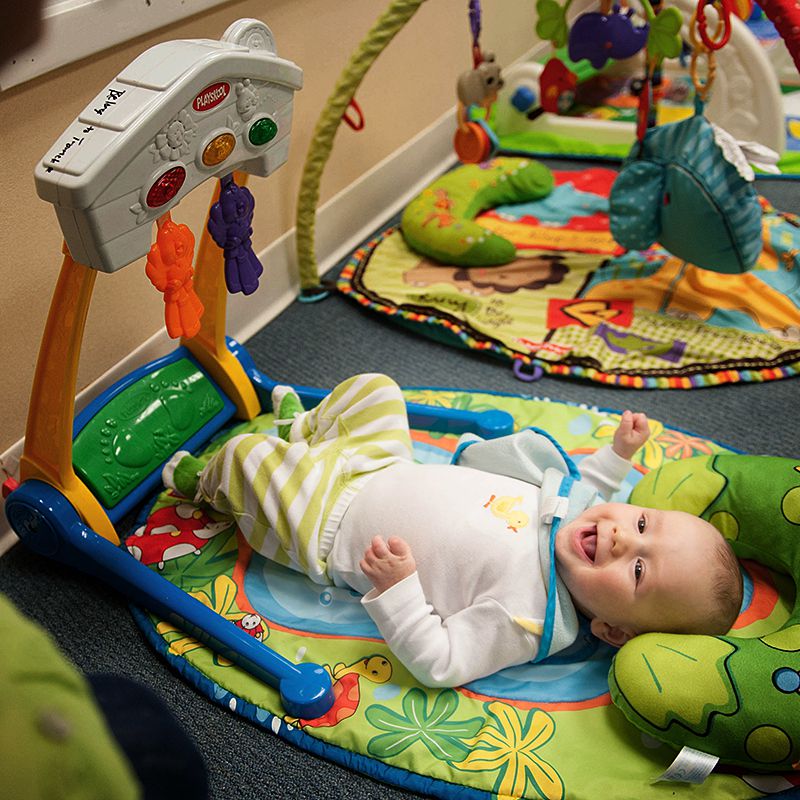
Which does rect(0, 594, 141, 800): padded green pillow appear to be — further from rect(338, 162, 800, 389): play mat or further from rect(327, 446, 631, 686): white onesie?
rect(338, 162, 800, 389): play mat

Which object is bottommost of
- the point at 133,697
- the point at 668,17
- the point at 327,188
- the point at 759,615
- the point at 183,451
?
the point at 759,615

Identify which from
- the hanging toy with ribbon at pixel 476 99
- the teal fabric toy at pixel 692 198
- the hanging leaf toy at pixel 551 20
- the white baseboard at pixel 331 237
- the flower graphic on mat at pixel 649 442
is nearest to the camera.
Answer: the flower graphic on mat at pixel 649 442

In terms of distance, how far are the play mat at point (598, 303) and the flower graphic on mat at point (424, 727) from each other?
0.79m

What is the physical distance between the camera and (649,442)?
143 centimetres

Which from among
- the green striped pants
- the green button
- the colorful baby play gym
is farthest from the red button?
the green striped pants

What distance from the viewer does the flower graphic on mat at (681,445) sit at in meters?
1.40

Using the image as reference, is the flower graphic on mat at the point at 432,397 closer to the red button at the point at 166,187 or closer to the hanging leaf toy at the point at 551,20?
the red button at the point at 166,187

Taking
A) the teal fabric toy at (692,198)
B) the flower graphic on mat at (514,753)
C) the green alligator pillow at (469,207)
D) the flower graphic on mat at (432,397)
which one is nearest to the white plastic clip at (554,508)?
the flower graphic on mat at (514,753)

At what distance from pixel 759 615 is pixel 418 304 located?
996 mm

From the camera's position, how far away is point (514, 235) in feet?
6.95

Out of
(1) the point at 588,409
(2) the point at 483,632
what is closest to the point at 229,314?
(1) the point at 588,409

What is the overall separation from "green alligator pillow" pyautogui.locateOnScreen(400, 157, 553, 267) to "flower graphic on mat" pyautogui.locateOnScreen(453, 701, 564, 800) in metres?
1.18

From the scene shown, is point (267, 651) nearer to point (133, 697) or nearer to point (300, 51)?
point (133, 697)

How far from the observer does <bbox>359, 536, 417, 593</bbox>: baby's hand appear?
1009 millimetres
